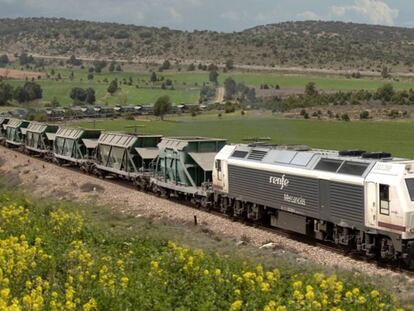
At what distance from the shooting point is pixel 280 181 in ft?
88.9

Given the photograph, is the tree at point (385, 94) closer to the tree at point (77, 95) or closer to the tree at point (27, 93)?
the tree at point (77, 95)

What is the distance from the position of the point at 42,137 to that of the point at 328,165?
4343 cm

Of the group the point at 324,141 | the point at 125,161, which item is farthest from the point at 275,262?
the point at 324,141

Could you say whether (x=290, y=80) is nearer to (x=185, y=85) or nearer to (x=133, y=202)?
(x=185, y=85)

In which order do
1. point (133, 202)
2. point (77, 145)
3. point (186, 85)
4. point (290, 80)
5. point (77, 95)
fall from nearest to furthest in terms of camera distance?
point (133, 202) < point (77, 145) < point (77, 95) < point (290, 80) < point (186, 85)

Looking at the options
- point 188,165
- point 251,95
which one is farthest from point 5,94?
point 188,165

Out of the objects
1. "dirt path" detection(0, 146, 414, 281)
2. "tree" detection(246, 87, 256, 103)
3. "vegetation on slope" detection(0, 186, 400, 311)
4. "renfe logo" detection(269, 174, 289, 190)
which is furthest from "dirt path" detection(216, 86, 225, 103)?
"vegetation on slope" detection(0, 186, 400, 311)

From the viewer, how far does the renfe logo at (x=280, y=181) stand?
26.7m

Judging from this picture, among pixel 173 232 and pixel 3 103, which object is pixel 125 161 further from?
pixel 3 103

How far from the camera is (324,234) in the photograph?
2538 cm

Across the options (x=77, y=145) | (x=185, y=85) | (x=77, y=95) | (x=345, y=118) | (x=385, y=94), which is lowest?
(x=345, y=118)

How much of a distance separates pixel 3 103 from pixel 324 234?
436 ft

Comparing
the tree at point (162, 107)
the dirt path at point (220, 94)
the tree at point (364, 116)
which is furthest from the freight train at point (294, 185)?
the dirt path at point (220, 94)

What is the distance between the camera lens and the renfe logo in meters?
26.7
